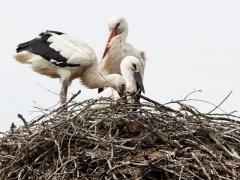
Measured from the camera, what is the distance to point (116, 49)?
467 inches

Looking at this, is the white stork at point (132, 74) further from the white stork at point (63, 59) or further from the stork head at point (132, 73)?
the white stork at point (63, 59)

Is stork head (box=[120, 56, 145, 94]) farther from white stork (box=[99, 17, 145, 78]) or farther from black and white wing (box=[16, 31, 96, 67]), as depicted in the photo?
white stork (box=[99, 17, 145, 78])

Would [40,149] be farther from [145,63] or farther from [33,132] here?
[145,63]

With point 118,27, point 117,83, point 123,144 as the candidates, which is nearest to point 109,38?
point 118,27

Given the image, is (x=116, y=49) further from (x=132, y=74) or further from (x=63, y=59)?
(x=132, y=74)

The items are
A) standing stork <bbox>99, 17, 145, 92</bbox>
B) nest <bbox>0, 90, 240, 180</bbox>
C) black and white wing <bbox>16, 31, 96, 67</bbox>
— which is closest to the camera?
nest <bbox>0, 90, 240, 180</bbox>

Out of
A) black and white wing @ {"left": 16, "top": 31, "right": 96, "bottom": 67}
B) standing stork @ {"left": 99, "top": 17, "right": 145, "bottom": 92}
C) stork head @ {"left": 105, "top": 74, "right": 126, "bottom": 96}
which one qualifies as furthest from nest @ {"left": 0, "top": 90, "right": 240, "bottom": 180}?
standing stork @ {"left": 99, "top": 17, "right": 145, "bottom": 92}

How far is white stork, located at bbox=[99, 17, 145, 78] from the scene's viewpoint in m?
11.9

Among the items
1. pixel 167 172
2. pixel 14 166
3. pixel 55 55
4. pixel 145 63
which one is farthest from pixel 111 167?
pixel 145 63

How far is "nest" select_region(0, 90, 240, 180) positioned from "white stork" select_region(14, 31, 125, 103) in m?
3.11

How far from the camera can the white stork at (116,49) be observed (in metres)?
11.9

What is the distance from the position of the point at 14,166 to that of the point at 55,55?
149 inches

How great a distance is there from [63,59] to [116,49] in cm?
108

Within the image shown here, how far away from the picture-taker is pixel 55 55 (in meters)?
11.0
